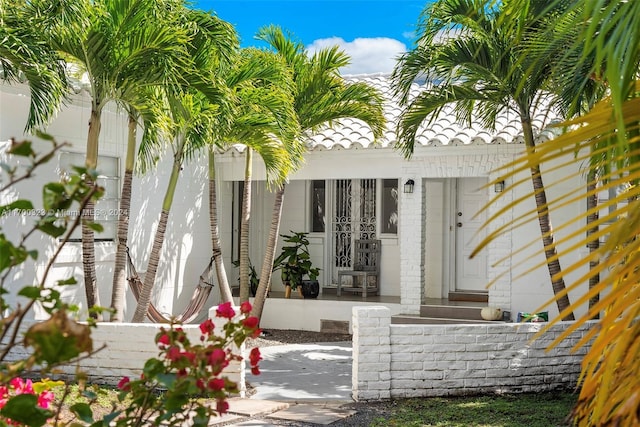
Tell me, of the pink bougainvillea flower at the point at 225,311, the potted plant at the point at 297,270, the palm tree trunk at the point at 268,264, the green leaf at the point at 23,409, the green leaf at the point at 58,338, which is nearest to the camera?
the green leaf at the point at 58,338

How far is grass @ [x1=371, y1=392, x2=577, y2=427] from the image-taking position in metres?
7.61

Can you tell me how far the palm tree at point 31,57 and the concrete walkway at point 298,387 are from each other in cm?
376

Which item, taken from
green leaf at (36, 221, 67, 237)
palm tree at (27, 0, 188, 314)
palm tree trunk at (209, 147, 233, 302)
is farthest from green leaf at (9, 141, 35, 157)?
palm tree trunk at (209, 147, 233, 302)

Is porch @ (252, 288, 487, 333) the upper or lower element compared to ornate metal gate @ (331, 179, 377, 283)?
lower

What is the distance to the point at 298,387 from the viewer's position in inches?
377

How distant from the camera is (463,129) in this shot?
1302cm

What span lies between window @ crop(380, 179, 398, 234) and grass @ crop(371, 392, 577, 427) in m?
7.08

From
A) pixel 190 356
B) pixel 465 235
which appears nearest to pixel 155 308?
pixel 465 235

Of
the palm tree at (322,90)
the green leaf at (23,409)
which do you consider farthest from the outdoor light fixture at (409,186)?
the green leaf at (23,409)

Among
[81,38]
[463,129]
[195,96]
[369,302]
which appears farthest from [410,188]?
[81,38]

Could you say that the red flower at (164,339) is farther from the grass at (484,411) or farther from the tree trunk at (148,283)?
the tree trunk at (148,283)

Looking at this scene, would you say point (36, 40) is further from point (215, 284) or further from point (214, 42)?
point (215, 284)

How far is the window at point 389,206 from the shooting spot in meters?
15.8

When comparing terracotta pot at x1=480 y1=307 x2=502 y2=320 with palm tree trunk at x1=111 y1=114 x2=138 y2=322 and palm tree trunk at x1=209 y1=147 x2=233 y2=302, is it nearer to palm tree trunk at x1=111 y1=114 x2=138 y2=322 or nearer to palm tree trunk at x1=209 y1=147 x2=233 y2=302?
palm tree trunk at x1=209 y1=147 x2=233 y2=302
